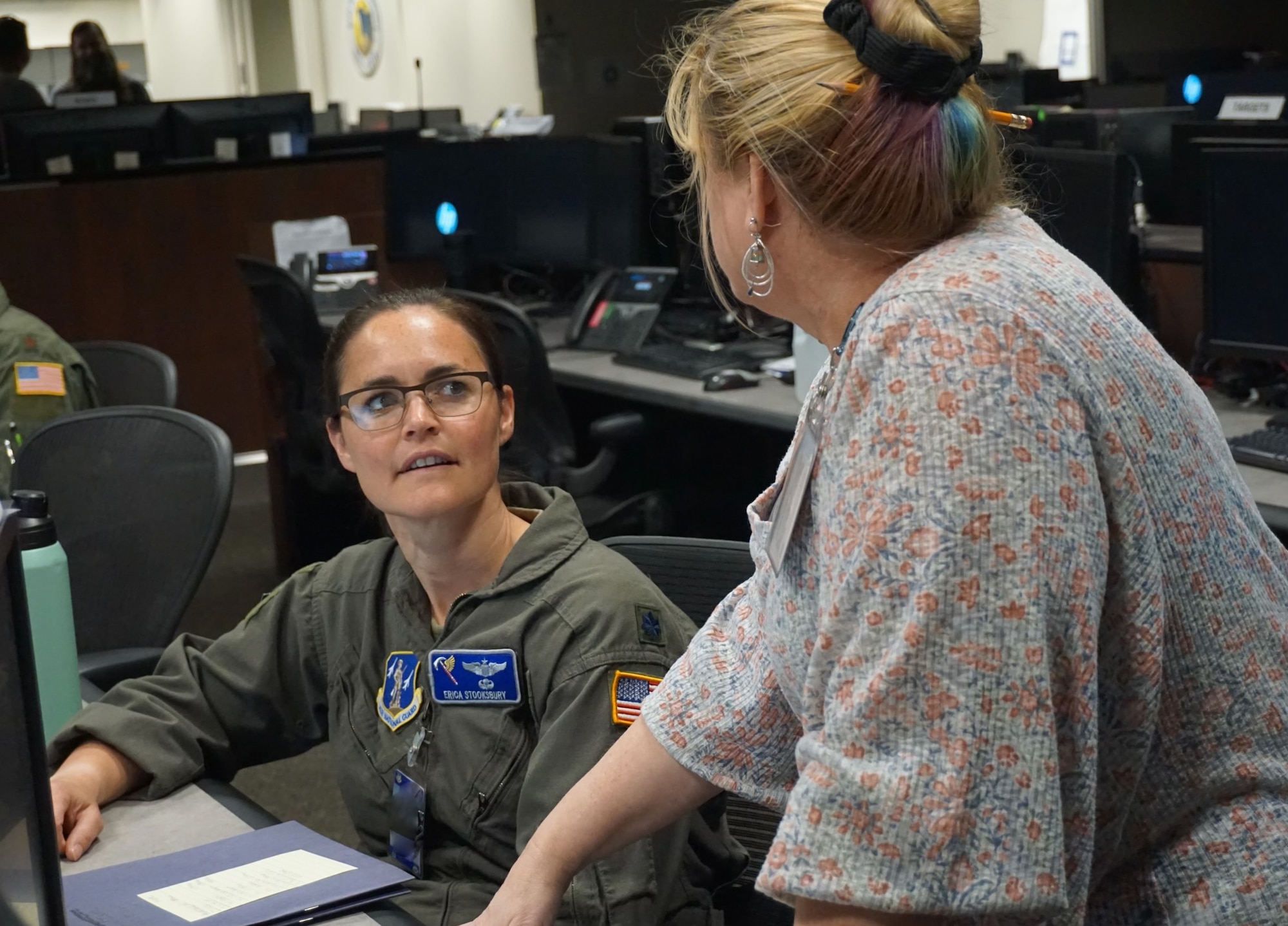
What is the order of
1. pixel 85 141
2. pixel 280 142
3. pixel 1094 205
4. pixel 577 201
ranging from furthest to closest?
pixel 280 142 → pixel 85 141 → pixel 577 201 → pixel 1094 205

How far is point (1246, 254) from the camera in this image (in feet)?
8.90

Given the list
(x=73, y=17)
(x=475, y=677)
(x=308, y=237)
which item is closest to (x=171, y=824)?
(x=475, y=677)

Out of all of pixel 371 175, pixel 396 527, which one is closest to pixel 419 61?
pixel 371 175

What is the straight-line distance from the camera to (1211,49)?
7.84 metres

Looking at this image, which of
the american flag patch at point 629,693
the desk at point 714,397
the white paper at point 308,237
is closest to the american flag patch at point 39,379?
the desk at point 714,397

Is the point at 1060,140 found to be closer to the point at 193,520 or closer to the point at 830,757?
the point at 193,520

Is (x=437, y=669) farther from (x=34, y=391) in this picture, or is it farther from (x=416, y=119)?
(x=416, y=119)

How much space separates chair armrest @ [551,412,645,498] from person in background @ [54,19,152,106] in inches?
173

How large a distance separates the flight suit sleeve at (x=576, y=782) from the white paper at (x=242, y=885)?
180 millimetres

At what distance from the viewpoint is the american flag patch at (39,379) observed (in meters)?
2.94

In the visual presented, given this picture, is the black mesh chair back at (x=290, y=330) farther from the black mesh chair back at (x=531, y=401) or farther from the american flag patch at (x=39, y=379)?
the american flag patch at (x=39, y=379)

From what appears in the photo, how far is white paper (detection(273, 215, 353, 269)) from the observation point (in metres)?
5.13

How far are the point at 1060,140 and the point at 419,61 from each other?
7.08 meters

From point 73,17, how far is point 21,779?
15048mm
